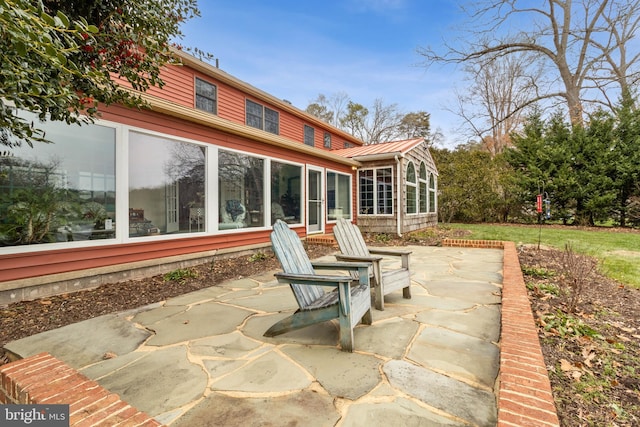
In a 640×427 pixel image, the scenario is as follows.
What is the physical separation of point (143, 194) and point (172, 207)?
516mm

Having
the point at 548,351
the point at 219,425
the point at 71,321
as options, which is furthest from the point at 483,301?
the point at 71,321

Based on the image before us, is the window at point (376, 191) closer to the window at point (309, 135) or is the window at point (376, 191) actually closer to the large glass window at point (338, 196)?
the large glass window at point (338, 196)

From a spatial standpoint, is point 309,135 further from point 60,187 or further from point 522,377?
point 522,377

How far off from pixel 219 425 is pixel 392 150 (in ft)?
29.5

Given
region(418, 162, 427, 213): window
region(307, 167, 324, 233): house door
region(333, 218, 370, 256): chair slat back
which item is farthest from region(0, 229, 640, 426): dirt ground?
region(418, 162, 427, 213): window

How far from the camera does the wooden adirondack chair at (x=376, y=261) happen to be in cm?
292

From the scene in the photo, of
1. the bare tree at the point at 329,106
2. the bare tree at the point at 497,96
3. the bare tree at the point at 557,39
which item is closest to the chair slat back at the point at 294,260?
the bare tree at the point at 557,39

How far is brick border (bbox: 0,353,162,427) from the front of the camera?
1.23 m

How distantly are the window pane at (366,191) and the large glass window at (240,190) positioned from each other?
4.28 meters

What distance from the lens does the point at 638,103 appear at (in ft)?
39.4

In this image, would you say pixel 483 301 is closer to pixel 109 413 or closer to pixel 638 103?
pixel 109 413

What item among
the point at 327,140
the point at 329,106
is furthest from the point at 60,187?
the point at 329,106

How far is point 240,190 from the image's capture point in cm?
632

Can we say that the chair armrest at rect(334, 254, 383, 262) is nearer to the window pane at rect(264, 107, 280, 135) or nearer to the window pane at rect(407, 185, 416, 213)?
the window pane at rect(407, 185, 416, 213)
